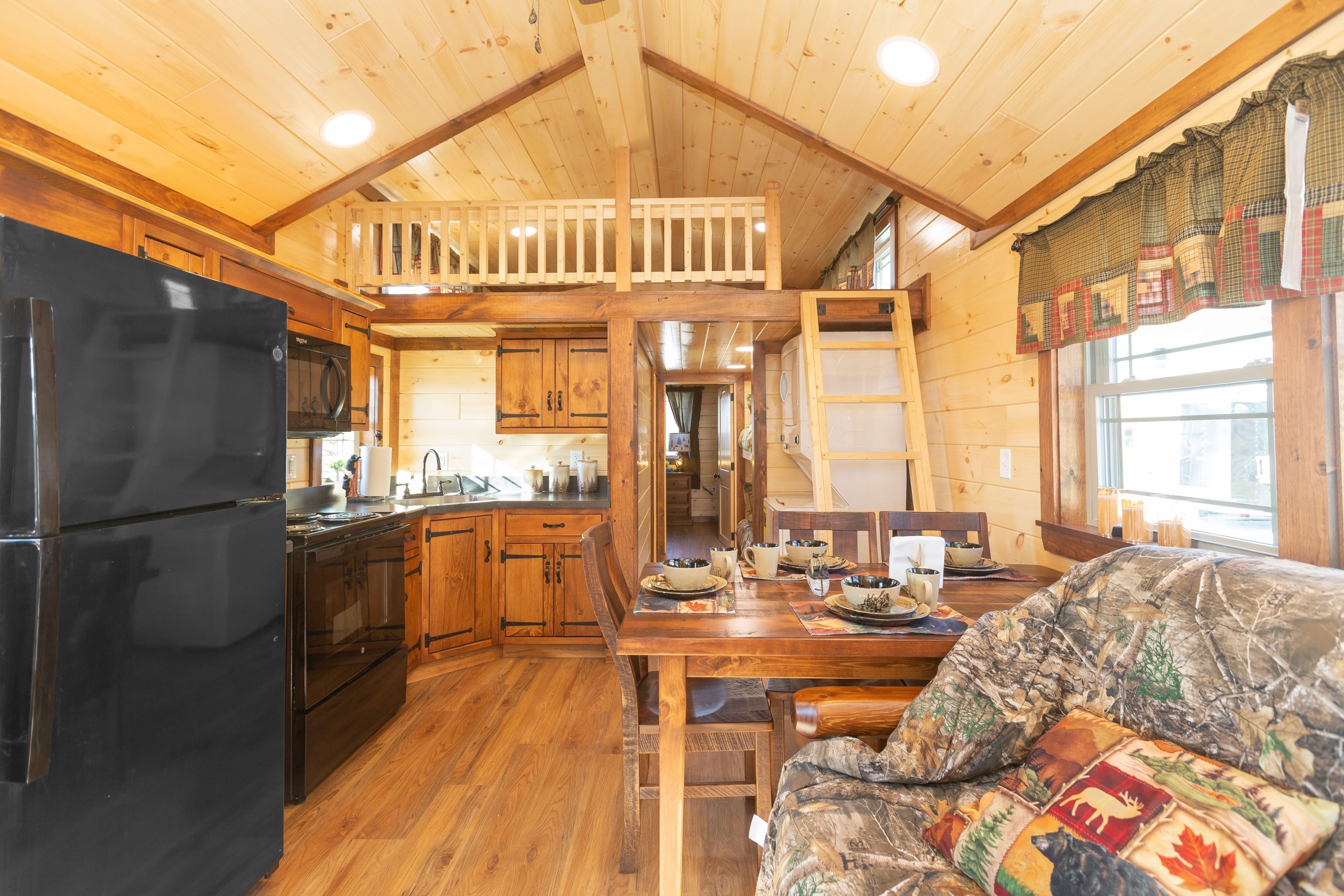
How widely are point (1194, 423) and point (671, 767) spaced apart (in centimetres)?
184

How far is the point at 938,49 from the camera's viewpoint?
75.7 inches

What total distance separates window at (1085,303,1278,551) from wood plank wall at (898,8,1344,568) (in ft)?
0.83

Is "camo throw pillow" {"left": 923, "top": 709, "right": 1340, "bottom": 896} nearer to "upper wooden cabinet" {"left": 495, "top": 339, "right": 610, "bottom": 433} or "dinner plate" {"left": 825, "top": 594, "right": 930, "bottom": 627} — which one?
"dinner plate" {"left": 825, "top": 594, "right": 930, "bottom": 627}

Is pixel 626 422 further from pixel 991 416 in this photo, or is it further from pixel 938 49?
pixel 938 49

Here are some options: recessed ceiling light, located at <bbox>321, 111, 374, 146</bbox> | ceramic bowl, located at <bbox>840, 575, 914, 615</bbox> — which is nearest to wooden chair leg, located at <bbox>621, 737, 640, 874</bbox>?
ceramic bowl, located at <bbox>840, 575, 914, 615</bbox>

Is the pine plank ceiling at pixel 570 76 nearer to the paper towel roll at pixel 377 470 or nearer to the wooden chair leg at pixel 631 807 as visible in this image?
the paper towel roll at pixel 377 470

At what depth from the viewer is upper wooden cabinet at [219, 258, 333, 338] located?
2393mm

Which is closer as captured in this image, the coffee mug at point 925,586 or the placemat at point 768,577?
the coffee mug at point 925,586

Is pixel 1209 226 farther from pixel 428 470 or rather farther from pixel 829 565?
pixel 428 470

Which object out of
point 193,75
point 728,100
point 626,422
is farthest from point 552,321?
point 193,75

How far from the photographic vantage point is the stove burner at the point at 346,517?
2521 millimetres

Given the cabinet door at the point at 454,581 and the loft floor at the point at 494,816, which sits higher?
the cabinet door at the point at 454,581

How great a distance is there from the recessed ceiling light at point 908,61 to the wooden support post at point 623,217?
59.3 inches

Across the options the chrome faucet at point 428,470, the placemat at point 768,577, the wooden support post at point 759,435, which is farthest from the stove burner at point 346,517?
the wooden support post at point 759,435
